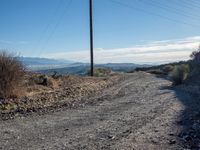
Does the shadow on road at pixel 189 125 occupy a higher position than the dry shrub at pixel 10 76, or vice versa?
the dry shrub at pixel 10 76

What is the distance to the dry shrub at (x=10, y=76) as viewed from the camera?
62.4 ft

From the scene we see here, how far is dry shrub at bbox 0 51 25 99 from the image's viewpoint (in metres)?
19.0

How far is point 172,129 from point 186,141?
161 centimetres

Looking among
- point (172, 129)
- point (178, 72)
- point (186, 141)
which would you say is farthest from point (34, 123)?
point (178, 72)

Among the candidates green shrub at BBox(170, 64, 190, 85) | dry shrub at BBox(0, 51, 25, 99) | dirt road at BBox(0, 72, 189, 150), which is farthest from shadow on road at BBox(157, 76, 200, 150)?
green shrub at BBox(170, 64, 190, 85)

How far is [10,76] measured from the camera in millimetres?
19422

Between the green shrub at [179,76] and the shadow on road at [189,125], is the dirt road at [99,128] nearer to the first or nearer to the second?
the shadow on road at [189,125]

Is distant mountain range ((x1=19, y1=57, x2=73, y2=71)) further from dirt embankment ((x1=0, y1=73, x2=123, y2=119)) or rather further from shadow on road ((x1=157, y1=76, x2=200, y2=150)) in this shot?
shadow on road ((x1=157, y1=76, x2=200, y2=150))

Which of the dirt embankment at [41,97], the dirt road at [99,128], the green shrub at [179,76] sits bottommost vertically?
the dirt road at [99,128]

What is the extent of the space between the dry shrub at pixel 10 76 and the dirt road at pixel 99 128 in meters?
3.46

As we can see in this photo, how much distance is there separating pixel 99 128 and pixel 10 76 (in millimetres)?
A: 8366

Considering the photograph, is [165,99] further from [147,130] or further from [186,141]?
[186,141]

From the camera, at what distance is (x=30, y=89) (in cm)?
2200

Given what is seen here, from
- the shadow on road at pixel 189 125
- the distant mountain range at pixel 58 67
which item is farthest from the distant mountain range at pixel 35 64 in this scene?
the shadow on road at pixel 189 125
